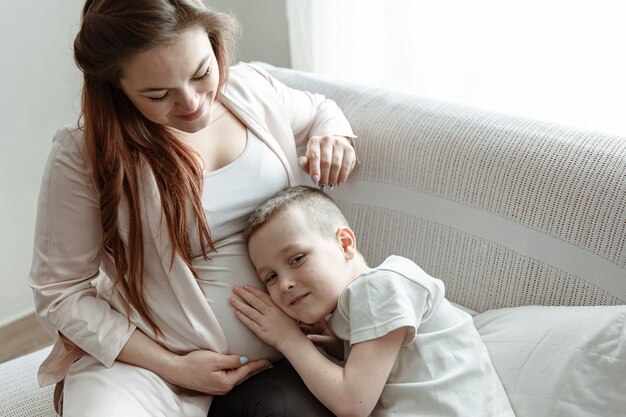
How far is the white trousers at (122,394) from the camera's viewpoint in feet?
4.12

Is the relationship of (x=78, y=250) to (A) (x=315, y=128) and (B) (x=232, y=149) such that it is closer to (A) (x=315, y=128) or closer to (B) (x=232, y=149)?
(B) (x=232, y=149)

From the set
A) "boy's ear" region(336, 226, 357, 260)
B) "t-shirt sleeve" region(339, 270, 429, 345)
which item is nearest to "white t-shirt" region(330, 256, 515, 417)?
"t-shirt sleeve" region(339, 270, 429, 345)

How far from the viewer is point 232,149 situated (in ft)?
4.79

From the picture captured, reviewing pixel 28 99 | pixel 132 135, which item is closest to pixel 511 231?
pixel 132 135

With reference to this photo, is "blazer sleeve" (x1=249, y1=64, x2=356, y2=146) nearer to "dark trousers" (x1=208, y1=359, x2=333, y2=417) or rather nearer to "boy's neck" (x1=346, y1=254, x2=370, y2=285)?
"boy's neck" (x1=346, y1=254, x2=370, y2=285)

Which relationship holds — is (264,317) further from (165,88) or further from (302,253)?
(165,88)

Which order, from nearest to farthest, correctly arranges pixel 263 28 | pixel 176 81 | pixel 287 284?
pixel 176 81, pixel 287 284, pixel 263 28

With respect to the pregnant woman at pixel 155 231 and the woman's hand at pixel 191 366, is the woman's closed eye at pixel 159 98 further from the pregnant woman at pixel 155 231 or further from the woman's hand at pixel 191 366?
the woman's hand at pixel 191 366

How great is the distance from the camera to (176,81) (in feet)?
3.92

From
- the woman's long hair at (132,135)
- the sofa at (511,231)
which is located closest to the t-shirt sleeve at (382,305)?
the sofa at (511,231)

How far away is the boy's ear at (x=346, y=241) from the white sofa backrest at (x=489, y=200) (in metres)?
0.24

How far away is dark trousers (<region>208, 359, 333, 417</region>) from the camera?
4.16 feet

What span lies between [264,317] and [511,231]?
509mm

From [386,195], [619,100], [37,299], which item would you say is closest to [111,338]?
[37,299]
